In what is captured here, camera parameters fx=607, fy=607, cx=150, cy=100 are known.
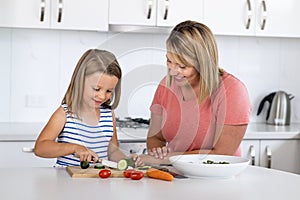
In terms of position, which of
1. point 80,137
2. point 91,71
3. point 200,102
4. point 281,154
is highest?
point 91,71

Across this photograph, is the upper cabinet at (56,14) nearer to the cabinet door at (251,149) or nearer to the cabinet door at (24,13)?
the cabinet door at (24,13)

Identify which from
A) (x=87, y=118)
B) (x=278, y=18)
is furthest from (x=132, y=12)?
(x=87, y=118)

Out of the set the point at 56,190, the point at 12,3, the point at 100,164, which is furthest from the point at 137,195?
the point at 12,3

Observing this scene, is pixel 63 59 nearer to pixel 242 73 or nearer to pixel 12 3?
pixel 12 3

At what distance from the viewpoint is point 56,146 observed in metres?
2.07

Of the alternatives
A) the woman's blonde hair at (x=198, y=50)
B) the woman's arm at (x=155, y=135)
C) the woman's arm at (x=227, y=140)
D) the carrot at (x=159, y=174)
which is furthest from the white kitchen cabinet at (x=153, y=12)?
the carrot at (x=159, y=174)

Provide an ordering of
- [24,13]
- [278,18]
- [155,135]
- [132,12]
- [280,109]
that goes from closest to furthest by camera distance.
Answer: [155,135]
[24,13]
[132,12]
[278,18]
[280,109]

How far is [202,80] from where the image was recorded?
2.14 meters

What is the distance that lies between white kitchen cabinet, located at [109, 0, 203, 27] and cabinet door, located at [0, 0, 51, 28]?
1.21ft

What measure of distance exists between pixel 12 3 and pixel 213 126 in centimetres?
148

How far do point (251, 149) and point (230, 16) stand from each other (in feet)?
2.53

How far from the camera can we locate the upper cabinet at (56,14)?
10.5ft

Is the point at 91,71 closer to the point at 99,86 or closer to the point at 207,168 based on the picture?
the point at 99,86

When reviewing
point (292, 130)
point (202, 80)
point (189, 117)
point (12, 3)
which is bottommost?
point (292, 130)
